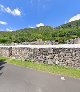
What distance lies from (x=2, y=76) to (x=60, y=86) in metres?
5.66

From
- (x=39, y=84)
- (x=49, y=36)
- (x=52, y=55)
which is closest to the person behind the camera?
(x=39, y=84)

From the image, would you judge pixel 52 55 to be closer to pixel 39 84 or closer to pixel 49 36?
pixel 39 84

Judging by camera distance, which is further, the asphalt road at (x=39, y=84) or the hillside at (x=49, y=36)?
the hillside at (x=49, y=36)

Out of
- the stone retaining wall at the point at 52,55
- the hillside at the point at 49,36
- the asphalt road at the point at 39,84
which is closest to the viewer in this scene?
the asphalt road at the point at 39,84

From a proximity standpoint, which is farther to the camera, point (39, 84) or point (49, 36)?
point (49, 36)

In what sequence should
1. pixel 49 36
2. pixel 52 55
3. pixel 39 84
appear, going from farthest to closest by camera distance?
pixel 49 36 < pixel 52 55 < pixel 39 84

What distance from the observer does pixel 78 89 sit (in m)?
11.4

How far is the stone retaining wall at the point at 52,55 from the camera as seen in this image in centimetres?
1689

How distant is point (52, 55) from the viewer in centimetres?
1922

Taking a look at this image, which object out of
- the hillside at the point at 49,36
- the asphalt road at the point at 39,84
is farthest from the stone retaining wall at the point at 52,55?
the hillside at the point at 49,36

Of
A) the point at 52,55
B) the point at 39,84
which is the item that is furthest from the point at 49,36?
the point at 39,84

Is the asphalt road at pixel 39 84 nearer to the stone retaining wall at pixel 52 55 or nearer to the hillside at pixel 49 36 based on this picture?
the stone retaining wall at pixel 52 55

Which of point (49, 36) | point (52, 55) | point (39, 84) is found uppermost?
point (49, 36)

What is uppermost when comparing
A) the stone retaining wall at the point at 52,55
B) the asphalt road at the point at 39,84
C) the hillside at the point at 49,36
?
the hillside at the point at 49,36
